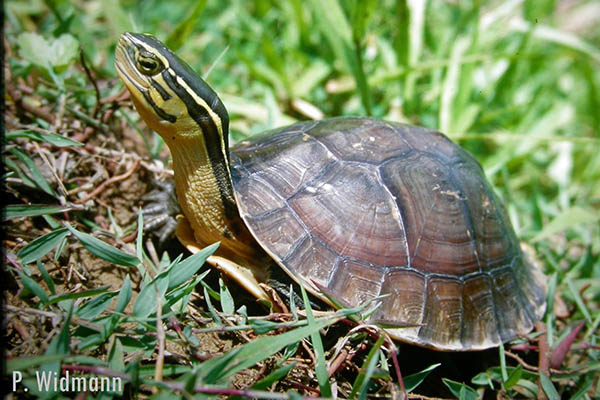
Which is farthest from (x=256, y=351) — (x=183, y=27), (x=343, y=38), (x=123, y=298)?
(x=343, y=38)

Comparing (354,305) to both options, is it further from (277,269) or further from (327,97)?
(327,97)

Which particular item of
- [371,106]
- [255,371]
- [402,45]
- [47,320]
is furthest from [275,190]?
[402,45]

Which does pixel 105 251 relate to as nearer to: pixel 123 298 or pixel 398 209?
pixel 123 298

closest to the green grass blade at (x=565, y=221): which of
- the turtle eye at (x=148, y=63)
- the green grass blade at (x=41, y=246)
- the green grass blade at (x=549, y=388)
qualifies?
the green grass blade at (x=549, y=388)

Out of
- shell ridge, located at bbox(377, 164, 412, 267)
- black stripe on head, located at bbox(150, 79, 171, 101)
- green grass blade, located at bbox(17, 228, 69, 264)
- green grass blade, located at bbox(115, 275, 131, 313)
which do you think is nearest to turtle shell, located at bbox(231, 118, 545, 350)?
shell ridge, located at bbox(377, 164, 412, 267)

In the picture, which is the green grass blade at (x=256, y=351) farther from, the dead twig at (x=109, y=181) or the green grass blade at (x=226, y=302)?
the dead twig at (x=109, y=181)

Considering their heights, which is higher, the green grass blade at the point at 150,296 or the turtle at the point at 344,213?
the turtle at the point at 344,213
